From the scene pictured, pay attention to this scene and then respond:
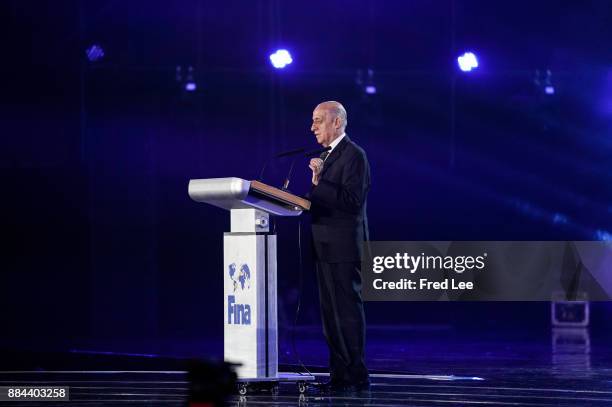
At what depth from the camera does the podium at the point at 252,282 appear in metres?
4.40

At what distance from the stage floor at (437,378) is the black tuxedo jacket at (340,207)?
2.39 ft

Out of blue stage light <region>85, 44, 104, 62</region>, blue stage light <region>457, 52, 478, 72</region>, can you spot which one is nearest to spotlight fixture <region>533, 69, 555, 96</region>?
blue stage light <region>457, 52, 478, 72</region>

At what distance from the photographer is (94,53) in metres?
8.54

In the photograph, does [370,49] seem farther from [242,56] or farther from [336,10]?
[242,56]

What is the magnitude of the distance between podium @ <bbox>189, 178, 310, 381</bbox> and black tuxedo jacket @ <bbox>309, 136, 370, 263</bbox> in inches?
6.2

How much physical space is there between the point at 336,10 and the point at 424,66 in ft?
3.28

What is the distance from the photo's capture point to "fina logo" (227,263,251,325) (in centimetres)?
443

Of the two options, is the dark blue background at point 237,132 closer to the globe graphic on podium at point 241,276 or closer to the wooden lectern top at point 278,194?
the globe graphic on podium at point 241,276

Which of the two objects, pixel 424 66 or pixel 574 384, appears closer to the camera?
pixel 574 384

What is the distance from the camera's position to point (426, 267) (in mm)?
7359

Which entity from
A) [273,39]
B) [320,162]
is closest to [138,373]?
[320,162]

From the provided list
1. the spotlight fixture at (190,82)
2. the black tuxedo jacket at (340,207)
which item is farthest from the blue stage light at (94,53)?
the black tuxedo jacket at (340,207)

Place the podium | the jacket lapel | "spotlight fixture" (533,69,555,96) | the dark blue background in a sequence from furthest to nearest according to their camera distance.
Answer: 1. "spotlight fixture" (533,69,555,96)
2. the dark blue background
3. the jacket lapel
4. the podium

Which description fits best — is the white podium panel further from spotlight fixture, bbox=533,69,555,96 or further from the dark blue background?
spotlight fixture, bbox=533,69,555,96
